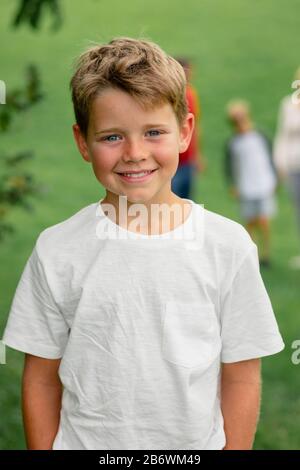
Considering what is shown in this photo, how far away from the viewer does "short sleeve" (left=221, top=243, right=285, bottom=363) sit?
1805 millimetres

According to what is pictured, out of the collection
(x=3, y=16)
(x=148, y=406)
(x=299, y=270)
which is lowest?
(x=299, y=270)

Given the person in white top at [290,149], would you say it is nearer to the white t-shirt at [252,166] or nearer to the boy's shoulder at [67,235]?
the white t-shirt at [252,166]

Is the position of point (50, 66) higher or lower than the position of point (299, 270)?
higher

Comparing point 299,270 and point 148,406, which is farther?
point 299,270

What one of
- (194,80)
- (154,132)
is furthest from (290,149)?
(154,132)

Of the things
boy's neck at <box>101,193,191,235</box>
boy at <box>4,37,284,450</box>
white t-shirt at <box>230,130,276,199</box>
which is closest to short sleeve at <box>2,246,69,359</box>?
boy at <box>4,37,284,450</box>

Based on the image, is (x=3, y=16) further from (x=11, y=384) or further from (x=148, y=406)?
(x=148, y=406)

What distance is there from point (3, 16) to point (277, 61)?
368 centimetres

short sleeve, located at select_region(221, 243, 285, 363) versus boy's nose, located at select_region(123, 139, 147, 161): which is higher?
boy's nose, located at select_region(123, 139, 147, 161)

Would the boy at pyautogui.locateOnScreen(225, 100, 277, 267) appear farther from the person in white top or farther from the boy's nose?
the boy's nose

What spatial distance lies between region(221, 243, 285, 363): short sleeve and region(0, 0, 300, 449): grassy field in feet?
18.2

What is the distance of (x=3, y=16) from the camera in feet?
41.0
